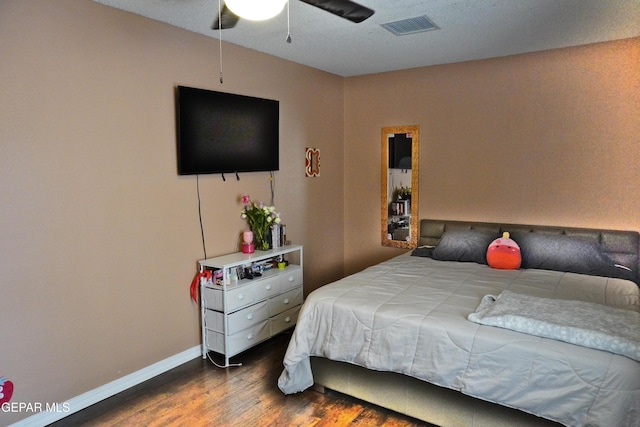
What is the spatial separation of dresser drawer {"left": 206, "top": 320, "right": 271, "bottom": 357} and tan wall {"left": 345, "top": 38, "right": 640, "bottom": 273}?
1975 mm

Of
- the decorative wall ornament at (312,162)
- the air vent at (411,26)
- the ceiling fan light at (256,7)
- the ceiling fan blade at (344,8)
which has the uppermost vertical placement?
the air vent at (411,26)

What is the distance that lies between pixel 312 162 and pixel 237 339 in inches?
83.3

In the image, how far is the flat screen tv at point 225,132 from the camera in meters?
3.42

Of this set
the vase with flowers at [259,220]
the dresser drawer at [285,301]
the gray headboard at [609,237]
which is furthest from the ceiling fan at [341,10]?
the gray headboard at [609,237]

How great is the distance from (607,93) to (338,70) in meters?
2.53

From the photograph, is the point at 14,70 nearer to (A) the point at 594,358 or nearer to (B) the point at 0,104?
(B) the point at 0,104

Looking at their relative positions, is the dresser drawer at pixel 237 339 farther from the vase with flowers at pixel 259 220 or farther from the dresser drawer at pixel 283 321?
the vase with flowers at pixel 259 220

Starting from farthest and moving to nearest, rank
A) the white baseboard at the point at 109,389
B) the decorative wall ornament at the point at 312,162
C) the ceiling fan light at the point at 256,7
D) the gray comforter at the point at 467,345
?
the decorative wall ornament at the point at 312,162, the white baseboard at the point at 109,389, the gray comforter at the point at 467,345, the ceiling fan light at the point at 256,7

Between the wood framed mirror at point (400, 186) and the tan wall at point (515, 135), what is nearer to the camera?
the tan wall at point (515, 135)

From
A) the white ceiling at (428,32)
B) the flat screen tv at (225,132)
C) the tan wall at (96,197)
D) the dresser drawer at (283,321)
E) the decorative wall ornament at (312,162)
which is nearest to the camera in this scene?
the tan wall at (96,197)

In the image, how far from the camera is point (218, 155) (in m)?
3.67

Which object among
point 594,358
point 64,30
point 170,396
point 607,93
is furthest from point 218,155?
point 607,93

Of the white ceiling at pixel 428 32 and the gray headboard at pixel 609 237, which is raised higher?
the white ceiling at pixel 428 32

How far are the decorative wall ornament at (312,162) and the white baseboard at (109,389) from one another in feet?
6.90
